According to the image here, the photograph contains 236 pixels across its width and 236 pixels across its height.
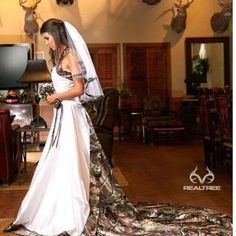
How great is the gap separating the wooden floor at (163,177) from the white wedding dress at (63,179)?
679mm

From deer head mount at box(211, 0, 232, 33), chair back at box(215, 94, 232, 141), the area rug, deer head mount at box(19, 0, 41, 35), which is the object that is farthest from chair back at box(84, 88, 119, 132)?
deer head mount at box(211, 0, 232, 33)

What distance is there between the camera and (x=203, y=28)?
9.98 meters

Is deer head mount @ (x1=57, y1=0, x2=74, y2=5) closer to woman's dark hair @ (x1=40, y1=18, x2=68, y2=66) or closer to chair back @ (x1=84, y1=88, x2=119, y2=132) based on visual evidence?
chair back @ (x1=84, y1=88, x2=119, y2=132)

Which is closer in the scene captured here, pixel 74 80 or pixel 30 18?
pixel 74 80

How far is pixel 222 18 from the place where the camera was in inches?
379

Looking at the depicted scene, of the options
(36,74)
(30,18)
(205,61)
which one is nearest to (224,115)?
(36,74)

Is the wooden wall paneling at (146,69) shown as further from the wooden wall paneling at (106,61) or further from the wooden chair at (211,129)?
the wooden chair at (211,129)

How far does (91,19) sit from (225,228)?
280 inches

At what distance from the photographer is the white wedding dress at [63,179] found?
3.21 meters

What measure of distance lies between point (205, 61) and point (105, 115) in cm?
452

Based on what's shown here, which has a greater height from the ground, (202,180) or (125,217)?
(125,217)

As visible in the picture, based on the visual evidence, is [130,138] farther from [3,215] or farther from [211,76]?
[3,215]

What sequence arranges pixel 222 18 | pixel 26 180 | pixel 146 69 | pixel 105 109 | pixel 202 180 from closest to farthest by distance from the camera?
pixel 202 180
pixel 26 180
pixel 105 109
pixel 222 18
pixel 146 69

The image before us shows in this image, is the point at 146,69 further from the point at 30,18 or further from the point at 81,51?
the point at 81,51
